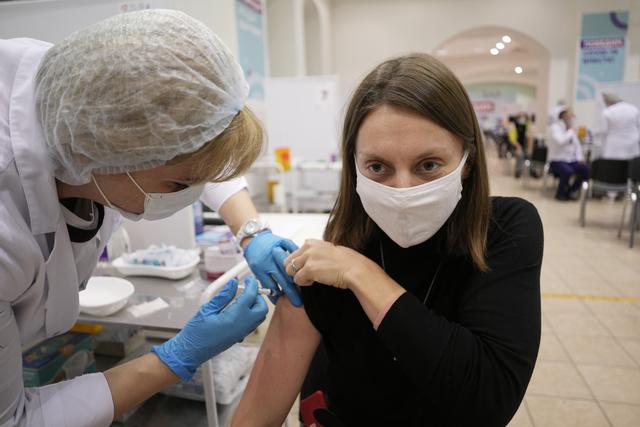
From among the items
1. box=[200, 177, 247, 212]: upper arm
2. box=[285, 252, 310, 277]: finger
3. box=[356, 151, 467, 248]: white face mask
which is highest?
box=[356, 151, 467, 248]: white face mask

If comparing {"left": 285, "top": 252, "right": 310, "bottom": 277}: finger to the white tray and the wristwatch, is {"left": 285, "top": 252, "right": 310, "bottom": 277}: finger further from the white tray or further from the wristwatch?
the white tray

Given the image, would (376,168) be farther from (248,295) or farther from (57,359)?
(57,359)

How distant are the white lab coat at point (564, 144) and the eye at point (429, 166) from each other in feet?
22.0

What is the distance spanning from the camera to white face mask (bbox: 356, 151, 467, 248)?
92cm

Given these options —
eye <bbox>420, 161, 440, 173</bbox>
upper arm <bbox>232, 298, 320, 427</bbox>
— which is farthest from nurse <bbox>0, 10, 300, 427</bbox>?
eye <bbox>420, 161, 440, 173</bbox>

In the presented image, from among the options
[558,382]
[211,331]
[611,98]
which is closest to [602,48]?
[611,98]

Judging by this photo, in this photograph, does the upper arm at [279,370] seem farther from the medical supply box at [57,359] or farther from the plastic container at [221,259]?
the medical supply box at [57,359]

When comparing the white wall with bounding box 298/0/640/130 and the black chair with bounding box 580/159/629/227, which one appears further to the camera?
the white wall with bounding box 298/0/640/130

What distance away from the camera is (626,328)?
283 centimetres

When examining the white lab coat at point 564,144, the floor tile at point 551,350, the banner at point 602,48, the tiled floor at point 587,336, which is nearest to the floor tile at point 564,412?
the tiled floor at point 587,336

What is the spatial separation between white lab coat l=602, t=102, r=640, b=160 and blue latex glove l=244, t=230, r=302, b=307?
627 centimetres

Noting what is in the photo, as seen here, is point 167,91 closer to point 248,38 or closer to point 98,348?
point 98,348

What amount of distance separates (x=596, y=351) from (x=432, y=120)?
2397mm

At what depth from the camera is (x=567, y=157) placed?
22.4ft
